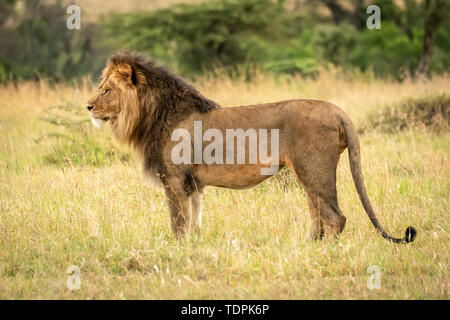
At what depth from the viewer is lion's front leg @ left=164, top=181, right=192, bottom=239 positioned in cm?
538

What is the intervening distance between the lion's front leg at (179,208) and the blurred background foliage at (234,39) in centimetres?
1055

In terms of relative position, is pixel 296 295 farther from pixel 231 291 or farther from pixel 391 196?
pixel 391 196

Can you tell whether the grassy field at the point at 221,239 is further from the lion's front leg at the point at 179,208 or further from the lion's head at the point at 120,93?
the lion's head at the point at 120,93

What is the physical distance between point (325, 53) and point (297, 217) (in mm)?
18132

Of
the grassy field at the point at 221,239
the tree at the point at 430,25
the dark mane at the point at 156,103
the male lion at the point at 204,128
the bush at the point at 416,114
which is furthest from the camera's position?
the tree at the point at 430,25

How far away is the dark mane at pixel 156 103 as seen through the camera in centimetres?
557

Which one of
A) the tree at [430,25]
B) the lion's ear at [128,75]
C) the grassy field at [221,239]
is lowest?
the grassy field at [221,239]

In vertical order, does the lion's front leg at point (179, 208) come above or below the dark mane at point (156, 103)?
below

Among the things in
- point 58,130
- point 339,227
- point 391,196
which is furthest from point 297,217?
point 58,130

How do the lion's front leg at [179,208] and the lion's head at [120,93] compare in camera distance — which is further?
the lion's head at [120,93]

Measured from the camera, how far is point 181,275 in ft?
15.2

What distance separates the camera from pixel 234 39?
20641 millimetres

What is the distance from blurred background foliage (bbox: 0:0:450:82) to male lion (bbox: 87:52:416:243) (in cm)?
1015

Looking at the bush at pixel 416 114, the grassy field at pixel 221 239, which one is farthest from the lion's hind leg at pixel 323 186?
the bush at pixel 416 114
